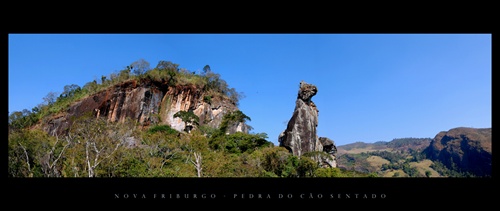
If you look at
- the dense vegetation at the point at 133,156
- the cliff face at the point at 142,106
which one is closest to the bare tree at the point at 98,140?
the dense vegetation at the point at 133,156

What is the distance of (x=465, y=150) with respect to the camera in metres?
37.3

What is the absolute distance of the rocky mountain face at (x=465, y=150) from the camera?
33938 millimetres

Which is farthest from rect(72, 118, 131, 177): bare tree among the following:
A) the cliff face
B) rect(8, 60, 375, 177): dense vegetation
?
the cliff face

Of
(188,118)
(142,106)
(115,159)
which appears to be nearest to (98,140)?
(115,159)

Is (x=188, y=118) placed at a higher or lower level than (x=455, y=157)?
higher

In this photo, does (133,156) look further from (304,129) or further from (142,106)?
(142,106)

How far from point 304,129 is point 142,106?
13.4 meters

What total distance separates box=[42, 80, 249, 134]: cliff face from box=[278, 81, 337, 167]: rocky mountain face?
21.3 ft
